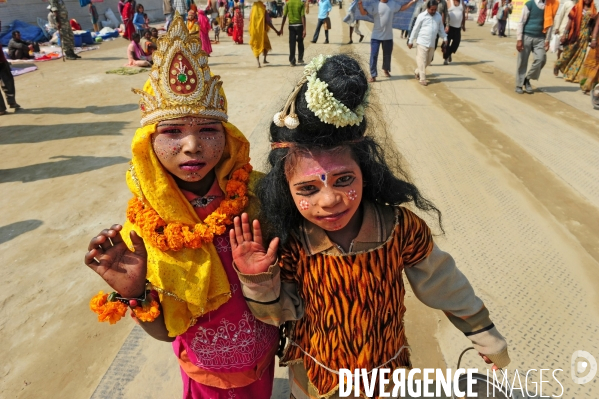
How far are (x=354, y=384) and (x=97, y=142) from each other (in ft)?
18.4

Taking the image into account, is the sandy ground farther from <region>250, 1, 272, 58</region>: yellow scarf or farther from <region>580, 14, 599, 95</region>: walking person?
<region>250, 1, 272, 58</region>: yellow scarf

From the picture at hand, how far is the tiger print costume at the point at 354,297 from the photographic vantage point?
52.6 inches

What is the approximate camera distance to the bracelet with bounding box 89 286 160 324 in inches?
49.6

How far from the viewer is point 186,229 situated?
1339 mm

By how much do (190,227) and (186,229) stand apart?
1.2 inches

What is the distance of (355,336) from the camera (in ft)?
4.44

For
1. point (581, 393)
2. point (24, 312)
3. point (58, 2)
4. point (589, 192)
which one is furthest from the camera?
point (58, 2)

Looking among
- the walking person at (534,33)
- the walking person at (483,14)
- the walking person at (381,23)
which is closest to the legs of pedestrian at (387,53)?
the walking person at (381,23)

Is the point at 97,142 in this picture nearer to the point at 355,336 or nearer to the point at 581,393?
the point at 355,336

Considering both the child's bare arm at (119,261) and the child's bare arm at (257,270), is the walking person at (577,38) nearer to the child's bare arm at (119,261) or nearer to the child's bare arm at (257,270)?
the child's bare arm at (257,270)

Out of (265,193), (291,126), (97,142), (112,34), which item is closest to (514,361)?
(265,193)

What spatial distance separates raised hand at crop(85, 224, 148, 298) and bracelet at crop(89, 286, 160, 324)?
0.02 meters

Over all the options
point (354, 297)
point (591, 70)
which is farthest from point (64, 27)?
point (591, 70)

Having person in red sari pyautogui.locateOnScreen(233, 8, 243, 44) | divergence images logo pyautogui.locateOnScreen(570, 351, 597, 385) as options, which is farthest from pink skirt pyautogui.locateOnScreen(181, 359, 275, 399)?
person in red sari pyautogui.locateOnScreen(233, 8, 243, 44)
